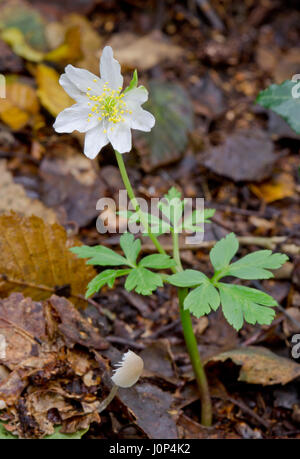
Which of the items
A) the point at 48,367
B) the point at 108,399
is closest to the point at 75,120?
the point at 48,367

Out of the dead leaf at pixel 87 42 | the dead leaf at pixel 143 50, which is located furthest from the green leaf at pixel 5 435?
the dead leaf at pixel 143 50

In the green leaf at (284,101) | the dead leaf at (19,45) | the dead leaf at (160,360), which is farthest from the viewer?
the dead leaf at (19,45)

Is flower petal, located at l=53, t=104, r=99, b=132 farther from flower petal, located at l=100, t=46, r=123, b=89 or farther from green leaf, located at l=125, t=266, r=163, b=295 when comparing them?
green leaf, located at l=125, t=266, r=163, b=295

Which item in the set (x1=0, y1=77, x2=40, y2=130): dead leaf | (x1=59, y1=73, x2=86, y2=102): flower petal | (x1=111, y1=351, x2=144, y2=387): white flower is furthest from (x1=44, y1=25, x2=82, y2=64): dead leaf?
(x1=111, y1=351, x2=144, y2=387): white flower

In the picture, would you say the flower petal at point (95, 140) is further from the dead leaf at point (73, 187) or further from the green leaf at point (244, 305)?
the dead leaf at point (73, 187)

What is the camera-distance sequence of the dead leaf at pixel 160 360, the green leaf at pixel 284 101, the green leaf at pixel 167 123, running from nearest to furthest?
the dead leaf at pixel 160 360 → the green leaf at pixel 284 101 → the green leaf at pixel 167 123

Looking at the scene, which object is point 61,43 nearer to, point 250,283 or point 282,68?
point 282,68

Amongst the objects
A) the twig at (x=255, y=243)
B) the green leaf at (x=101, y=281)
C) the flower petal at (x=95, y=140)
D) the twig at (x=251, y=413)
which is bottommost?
the twig at (x=251, y=413)
